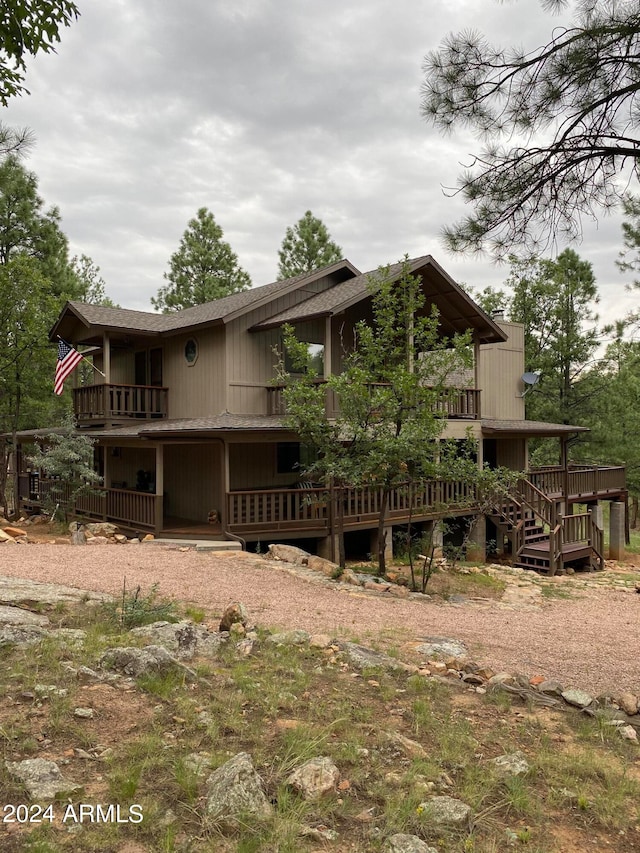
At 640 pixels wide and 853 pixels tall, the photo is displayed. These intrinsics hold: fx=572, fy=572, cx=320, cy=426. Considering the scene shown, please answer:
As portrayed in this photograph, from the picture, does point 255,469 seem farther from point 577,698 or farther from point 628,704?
point 628,704

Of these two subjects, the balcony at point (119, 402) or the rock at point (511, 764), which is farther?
the balcony at point (119, 402)

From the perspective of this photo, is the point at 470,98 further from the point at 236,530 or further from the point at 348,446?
the point at 236,530

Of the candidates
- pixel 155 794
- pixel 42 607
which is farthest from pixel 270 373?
pixel 155 794

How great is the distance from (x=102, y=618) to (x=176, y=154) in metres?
15.7

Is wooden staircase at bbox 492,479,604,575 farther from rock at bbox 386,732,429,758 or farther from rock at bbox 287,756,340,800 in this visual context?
rock at bbox 287,756,340,800

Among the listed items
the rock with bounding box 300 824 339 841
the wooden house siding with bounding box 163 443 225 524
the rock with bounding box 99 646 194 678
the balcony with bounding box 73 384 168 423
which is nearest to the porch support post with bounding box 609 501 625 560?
the wooden house siding with bounding box 163 443 225 524

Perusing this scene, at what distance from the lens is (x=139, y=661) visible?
4.52 metres

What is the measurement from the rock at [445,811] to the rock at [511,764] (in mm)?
542

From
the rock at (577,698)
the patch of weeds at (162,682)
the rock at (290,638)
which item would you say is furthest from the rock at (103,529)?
the rock at (577,698)

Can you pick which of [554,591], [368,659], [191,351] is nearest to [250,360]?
[191,351]

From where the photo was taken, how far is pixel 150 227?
2962 centimetres

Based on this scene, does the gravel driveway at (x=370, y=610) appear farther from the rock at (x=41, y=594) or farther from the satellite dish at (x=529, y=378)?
Answer: the satellite dish at (x=529, y=378)

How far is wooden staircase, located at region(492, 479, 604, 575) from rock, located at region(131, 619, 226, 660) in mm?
11369

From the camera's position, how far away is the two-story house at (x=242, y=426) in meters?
13.8
